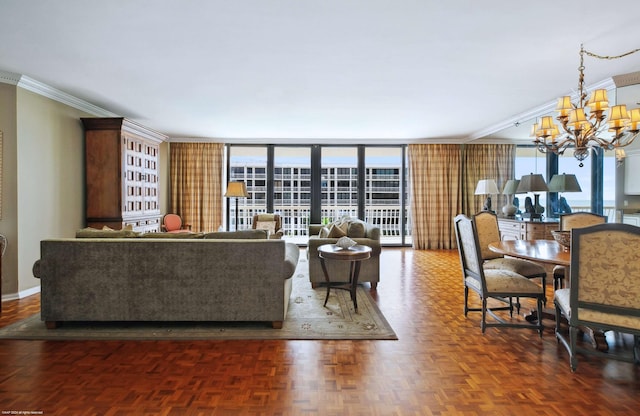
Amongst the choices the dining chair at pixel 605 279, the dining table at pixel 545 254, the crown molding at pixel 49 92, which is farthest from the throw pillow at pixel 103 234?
the dining chair at pixel 605 279

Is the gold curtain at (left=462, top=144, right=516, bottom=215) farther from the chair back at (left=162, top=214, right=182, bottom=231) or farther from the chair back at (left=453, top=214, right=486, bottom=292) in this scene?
the chair back at (left=162, top=214, right=182, bottom=231)

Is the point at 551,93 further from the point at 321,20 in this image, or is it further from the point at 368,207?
the point at 368,207

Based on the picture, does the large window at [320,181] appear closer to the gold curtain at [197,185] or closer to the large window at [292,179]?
the large window at [292,179]

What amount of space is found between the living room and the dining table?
271 millimetres

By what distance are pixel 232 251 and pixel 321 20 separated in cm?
198

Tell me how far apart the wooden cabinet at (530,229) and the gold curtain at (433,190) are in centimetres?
178

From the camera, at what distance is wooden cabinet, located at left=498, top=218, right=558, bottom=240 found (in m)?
5.16

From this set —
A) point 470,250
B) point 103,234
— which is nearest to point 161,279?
point 103,234

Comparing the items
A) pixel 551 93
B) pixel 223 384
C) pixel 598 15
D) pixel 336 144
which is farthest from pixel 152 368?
pixel 336 144

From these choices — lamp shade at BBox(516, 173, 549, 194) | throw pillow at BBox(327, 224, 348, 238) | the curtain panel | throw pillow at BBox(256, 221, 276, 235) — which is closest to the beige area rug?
throw pillow at BBox(327, 224, 348, 238)

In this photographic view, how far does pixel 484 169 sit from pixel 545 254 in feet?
17.1

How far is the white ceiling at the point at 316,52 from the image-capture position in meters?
2.48

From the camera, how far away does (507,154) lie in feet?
24.5

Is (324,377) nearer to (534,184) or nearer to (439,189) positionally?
(534,184)
